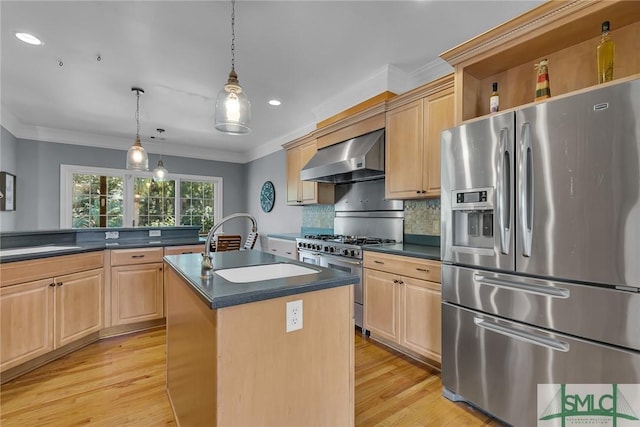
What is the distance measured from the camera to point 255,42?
2531 mm

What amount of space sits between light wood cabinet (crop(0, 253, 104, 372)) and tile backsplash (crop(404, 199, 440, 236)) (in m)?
3.15

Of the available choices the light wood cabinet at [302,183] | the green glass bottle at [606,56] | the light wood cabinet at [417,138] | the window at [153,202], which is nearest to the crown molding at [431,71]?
the light wood cabinet at [417,138]

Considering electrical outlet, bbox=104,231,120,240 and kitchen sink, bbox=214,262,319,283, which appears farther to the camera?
electrical outlet, bbox=104,231,120,240

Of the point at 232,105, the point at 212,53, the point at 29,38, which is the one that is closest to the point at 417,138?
the point at 232,105

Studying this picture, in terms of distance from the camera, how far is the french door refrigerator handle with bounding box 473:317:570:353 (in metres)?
1.52

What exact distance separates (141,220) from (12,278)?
3932mm

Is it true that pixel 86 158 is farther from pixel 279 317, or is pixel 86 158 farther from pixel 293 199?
pixel 279 317

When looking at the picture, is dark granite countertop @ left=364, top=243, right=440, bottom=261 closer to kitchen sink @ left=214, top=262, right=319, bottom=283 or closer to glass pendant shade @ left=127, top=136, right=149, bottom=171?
kitchen sink @ left=214, top=262, right=319, bottom=283

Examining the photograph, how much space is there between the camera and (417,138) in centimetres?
277

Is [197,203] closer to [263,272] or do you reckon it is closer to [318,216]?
[318,216]

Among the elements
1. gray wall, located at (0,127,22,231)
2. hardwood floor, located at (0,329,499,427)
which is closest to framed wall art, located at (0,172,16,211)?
gray wall, located at (0,127,22,231)

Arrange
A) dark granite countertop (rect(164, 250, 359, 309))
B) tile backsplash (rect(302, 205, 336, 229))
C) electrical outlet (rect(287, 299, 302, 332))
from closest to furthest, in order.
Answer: dark granite countertop (rect(164, 250, 359, 309))
electrical outlet (rect(287, 299, 302, 332))
tile backsplash (rect(302, 205, 336, 229))

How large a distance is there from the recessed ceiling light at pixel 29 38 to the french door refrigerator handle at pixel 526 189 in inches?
146

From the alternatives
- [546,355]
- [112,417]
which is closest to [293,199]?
[112,417]
